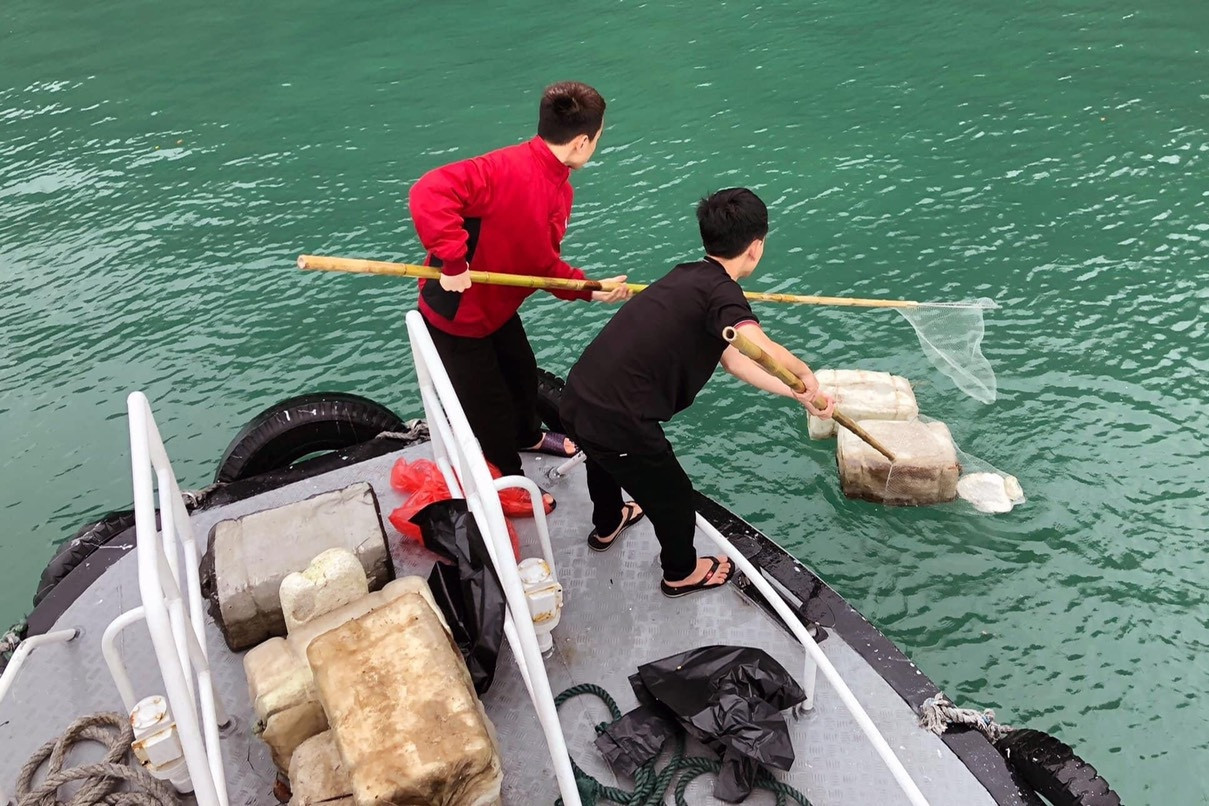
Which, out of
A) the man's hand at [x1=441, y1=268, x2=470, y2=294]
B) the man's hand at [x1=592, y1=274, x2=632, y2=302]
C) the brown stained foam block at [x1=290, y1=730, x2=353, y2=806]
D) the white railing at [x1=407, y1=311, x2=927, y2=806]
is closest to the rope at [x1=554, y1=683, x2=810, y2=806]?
the white railing at [x1=407, y1=311, x2=927, y2=806]

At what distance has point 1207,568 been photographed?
5305 millimetres

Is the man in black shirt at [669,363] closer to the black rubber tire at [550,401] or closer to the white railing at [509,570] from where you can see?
the white railing at [509,570]

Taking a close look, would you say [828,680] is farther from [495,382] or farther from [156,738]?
[156,738]

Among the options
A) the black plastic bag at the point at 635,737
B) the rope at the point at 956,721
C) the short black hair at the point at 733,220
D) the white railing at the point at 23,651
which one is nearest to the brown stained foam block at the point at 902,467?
the rope at the point at 956,721

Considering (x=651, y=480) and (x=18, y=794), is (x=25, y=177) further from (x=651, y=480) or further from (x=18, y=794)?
(x=651, y=480)

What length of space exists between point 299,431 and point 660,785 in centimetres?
333

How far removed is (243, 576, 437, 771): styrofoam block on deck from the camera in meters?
3.20

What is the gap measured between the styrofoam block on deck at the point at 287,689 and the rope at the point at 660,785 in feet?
2.87

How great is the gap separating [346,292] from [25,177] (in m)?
6.29

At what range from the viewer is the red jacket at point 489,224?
3789 millimetres

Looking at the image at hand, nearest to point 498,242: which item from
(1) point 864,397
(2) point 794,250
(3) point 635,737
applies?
(3) point 635,737

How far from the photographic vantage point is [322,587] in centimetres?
364

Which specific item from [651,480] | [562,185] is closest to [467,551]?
[651,480]

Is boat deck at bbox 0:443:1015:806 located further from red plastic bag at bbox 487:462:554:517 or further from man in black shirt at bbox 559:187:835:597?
man in black shirt at bbox 559:187:835:597
